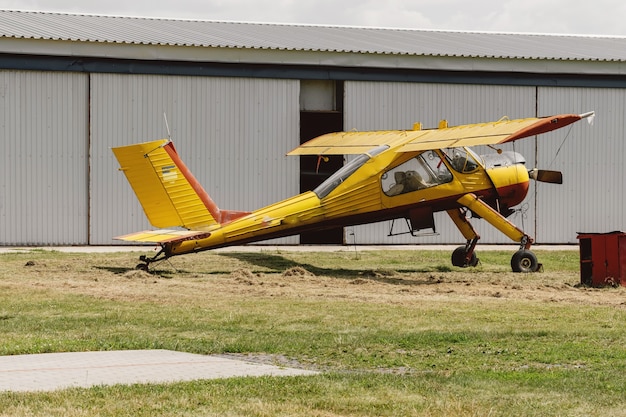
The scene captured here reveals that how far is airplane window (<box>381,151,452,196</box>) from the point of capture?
21.8m

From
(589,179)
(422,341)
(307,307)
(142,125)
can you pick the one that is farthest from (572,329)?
(589,179)

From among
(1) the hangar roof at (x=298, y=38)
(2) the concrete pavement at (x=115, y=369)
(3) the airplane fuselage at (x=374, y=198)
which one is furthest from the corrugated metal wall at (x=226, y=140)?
(2) the concrete pavement at (x=115, y=369)

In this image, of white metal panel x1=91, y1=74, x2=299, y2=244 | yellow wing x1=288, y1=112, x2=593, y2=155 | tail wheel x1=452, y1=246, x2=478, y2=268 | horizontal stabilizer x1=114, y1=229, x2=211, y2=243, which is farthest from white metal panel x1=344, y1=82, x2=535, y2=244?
horizontal stabilizer x1=114, y1=229, x2=211, y2=243

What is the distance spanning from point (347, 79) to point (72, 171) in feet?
27.9

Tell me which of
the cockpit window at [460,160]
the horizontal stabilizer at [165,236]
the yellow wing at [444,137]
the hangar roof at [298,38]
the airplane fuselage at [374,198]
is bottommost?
the horizontal stabilizer at [165,236]

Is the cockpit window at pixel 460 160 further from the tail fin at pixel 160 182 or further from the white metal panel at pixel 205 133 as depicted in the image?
the white metal panel at pixel 205 133

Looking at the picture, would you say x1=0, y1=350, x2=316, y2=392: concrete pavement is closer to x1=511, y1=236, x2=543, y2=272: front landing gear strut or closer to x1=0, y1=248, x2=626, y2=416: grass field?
x1=0, y1=248, x2=626, y2=416: grass field

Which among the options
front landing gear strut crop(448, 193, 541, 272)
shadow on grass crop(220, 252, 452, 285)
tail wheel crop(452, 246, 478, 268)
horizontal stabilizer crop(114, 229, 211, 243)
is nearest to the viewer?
horizontal stabilizer crop(114, 229, 211, 243)

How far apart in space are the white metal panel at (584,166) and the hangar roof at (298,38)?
1339 mm

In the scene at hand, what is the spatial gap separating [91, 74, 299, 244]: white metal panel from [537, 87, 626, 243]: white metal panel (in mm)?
8089

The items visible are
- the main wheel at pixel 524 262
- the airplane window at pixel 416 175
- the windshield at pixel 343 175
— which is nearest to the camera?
the windshield at pixel 343 175

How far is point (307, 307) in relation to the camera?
1577cm

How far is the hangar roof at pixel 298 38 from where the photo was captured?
102 feet

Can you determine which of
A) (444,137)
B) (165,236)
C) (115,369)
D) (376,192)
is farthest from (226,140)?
(115,369)
